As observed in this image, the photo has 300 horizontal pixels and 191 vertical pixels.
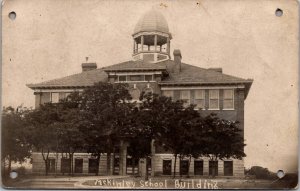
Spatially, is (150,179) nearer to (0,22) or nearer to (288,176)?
(288,176)

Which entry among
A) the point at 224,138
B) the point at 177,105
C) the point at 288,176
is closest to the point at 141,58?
the point at 177,105

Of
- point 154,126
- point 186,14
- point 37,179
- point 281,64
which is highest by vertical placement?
point 186,14

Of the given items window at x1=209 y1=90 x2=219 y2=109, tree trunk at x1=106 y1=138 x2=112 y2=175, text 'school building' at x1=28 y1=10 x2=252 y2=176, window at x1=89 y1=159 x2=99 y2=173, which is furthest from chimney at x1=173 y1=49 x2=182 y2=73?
window at x1=89 y1=159 x2=99 y2=173

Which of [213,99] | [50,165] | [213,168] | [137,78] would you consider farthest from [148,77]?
[50,165]

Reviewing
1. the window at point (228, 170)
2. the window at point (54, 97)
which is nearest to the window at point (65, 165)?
the window at point (54, 97)

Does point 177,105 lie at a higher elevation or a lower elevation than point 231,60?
lower

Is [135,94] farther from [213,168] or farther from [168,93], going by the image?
[213,168]

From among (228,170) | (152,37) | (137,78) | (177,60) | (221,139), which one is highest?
(152,37)
